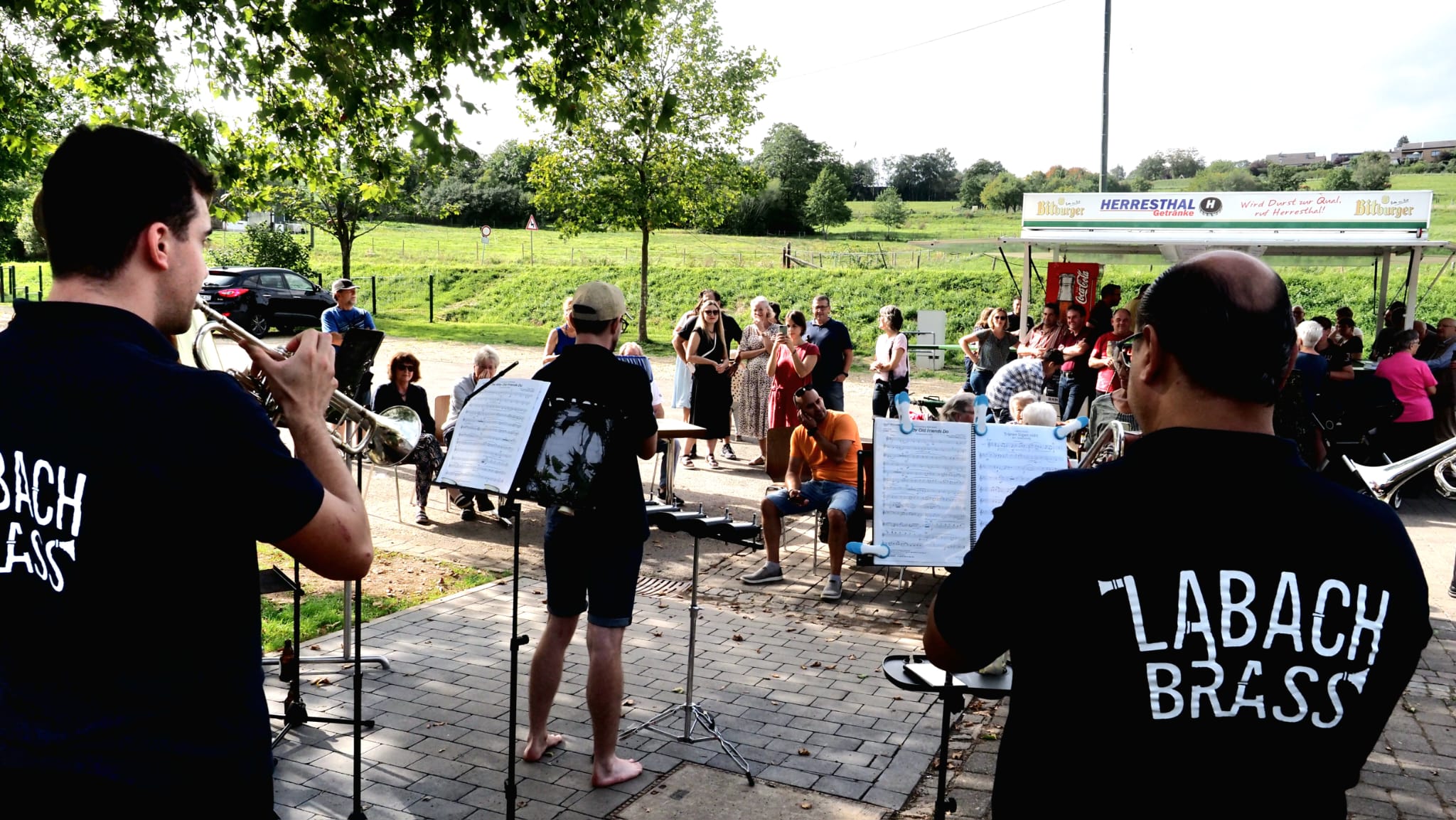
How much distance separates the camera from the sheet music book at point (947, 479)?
466 centimetres

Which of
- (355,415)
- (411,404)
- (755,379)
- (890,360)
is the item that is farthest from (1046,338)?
(355,415)

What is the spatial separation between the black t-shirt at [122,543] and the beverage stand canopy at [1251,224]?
13318 millimetres

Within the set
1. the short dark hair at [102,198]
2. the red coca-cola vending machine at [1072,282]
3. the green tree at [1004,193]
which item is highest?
the green tree at [1004,193]

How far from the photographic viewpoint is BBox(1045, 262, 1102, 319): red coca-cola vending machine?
17.5 meters

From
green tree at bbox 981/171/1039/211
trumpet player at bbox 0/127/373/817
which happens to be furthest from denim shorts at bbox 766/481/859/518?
green tree at bbox 981/171/1039/211

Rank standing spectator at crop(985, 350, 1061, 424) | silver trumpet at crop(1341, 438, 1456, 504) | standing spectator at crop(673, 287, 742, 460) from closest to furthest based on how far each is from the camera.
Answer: silver trumpet at crop(1341, 438, 1456, 504) < standing spectator at crop(985, 350, 1061, 424) < standing spectator at crop(673, 287, 742, 460)

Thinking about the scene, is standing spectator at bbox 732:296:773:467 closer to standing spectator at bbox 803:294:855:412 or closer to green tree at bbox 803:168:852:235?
standing spectator at bbox 803:294:855:412

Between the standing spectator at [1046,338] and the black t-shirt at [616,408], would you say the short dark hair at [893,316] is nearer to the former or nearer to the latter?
the standing spectator at [1046,338]

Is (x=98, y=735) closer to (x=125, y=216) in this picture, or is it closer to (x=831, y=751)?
(x=125, y=216)

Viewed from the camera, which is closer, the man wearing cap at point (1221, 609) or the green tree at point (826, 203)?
the man wearing cap at point (1221, 609)

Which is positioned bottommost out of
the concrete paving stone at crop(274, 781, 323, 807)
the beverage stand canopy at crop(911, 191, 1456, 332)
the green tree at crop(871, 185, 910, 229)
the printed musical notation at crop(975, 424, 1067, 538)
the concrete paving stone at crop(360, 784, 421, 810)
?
the concrete paving stone at crop(360, 784, 421, 810)

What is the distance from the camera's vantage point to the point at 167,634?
63.4 inches

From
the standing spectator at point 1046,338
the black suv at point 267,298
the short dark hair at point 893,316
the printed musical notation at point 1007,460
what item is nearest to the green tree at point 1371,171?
the standing spectator at point 1046,338

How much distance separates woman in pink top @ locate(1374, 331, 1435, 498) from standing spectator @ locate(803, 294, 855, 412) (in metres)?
5.17
